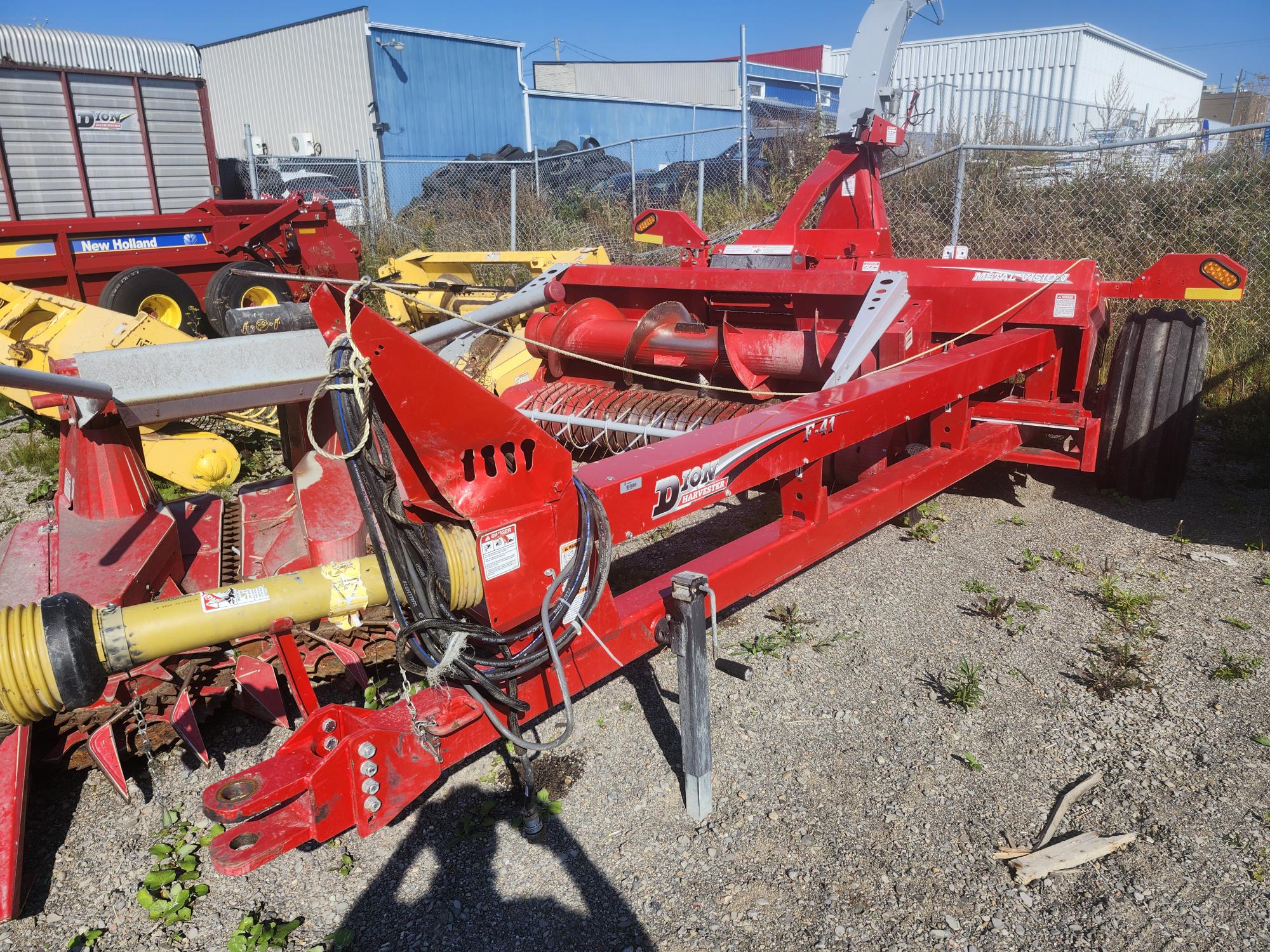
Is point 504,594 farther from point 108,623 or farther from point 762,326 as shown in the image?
point 762,326

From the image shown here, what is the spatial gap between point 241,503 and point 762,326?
8.76 feet

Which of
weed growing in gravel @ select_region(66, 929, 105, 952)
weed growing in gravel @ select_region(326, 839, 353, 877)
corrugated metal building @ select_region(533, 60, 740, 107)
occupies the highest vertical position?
corrugated metal building @ select_region(533, 60, 740, 107)

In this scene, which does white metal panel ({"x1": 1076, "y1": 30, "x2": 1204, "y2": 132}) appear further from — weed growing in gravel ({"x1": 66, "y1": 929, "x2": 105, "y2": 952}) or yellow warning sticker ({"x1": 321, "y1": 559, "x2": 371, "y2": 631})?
weed growing in gravel ({"x1": 66, "y1": 929, "x2": 105, "y2": 952})

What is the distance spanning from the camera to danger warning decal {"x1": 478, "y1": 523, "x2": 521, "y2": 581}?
2.16 meters

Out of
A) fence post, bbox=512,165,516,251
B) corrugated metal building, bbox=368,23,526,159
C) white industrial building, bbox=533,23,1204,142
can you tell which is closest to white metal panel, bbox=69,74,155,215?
fence post, bbox=512,165,516,251

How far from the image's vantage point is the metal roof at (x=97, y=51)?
58.4 ft

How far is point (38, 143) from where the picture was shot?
43.2 feet

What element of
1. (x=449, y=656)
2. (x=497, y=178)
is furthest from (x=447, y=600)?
(x=497, y=178)

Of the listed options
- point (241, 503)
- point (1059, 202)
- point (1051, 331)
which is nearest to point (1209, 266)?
point (1051, 331)

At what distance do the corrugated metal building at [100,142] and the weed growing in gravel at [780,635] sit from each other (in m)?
13.6

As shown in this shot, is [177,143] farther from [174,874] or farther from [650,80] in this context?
[650,80]

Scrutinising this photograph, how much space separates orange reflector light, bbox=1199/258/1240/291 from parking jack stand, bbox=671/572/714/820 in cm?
367

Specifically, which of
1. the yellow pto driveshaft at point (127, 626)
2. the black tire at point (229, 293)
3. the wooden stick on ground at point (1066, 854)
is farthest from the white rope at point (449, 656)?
the black tire at point (229, 293)

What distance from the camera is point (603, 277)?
4875 millimetres
